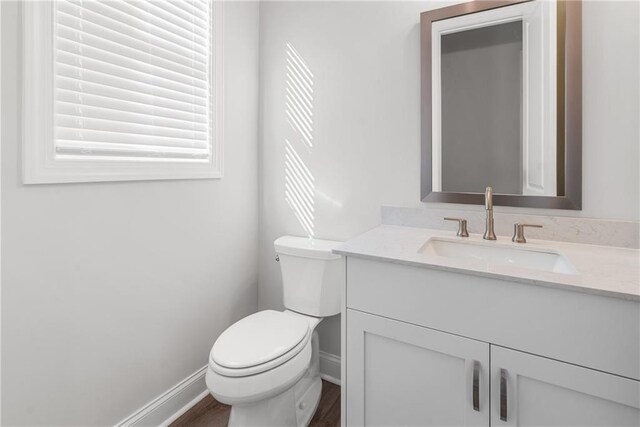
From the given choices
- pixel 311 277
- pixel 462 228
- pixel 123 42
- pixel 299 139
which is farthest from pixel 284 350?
pixel 123 42

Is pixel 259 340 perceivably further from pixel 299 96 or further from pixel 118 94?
pixel 299 96

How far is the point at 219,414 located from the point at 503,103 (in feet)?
6.24

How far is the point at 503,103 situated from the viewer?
143 centimetres

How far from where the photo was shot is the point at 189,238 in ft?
5.63

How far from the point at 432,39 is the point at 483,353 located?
1.28 meters

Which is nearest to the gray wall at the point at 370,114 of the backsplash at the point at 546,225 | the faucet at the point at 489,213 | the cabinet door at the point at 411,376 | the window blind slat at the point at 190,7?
the backsplash at the point at 546,225

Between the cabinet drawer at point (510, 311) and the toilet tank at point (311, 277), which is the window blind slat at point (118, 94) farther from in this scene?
the cabinet drawer at point (510, 311)

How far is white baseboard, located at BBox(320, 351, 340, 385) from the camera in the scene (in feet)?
6.34

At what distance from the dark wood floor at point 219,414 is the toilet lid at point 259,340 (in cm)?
49

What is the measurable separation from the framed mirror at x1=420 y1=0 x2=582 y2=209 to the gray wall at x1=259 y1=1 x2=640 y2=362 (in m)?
0.05

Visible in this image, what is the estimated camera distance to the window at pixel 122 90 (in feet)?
3.80

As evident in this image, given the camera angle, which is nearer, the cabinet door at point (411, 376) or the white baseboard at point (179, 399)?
the cabinet door at point (411, 376)

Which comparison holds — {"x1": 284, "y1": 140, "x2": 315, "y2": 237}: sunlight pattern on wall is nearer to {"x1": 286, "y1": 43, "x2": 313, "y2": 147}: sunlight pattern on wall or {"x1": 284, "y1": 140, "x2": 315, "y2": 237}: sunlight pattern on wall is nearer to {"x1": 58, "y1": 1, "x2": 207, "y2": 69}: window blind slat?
{"x1": 286, "y1": 43, "x2": 313, "y2": 147}: sunlight pattern on wall

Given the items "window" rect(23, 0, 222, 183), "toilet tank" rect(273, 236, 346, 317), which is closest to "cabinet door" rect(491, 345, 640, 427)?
"toilet tank" rect(273, 236, 346, 317)
